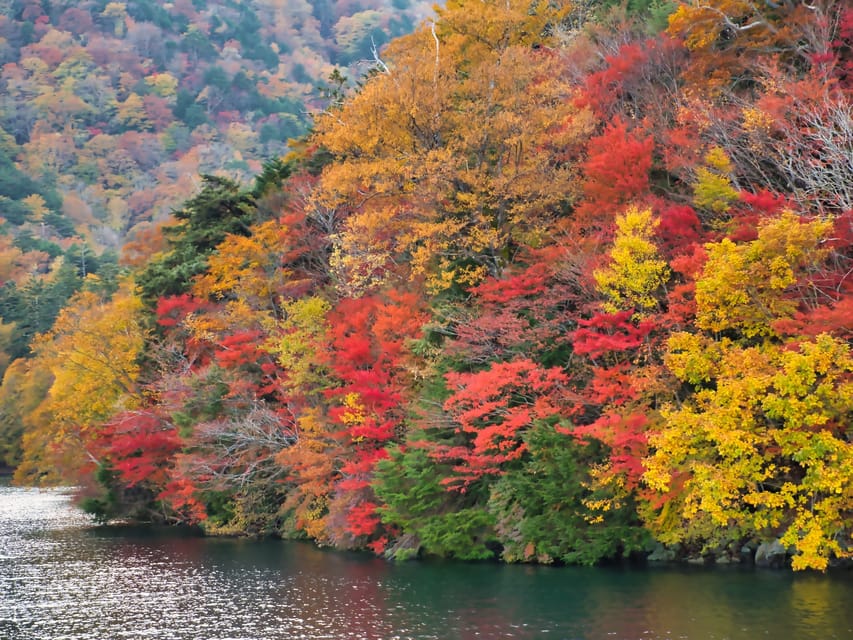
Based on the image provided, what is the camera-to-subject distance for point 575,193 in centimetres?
4000

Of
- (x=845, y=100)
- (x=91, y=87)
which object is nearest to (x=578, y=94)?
(x=845, y=100)

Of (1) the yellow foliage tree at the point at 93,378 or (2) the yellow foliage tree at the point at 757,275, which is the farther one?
(1) the yellow foliage tree at the point at 93,378

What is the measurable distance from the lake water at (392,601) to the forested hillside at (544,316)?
213cm

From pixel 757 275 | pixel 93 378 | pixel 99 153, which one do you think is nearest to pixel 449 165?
pixel 757 275

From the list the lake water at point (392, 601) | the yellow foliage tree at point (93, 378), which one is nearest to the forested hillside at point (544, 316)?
the lake water at point (392, 601)

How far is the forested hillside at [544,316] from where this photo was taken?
1180 inches

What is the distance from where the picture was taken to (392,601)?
29172mm

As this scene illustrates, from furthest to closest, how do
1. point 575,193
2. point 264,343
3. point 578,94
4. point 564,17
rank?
point 564,17 < point 264,343 < point 578,94 < point 575,193

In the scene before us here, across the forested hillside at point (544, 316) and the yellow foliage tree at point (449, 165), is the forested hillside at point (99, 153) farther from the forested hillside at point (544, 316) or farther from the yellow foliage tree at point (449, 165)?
the yellow foliage tree at point (449, 165)

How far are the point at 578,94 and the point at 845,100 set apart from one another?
39.6 ft

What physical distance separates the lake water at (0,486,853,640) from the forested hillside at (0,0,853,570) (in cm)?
213

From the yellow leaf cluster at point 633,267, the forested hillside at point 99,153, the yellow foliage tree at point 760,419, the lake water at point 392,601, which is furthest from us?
the forested hillside at point 99,153

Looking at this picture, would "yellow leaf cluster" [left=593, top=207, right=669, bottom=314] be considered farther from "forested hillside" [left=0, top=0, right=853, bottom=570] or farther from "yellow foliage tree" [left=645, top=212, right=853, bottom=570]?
"yellow foliage tree" [left=645, top=212, right=853, bottom=570]

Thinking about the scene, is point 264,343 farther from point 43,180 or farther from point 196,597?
point 43,180
